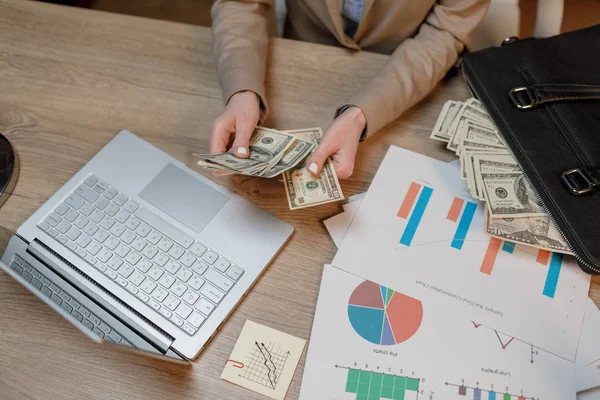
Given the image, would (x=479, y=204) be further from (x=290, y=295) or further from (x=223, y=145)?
(x=223, y=145)

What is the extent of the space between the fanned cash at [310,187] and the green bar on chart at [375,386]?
311 mm

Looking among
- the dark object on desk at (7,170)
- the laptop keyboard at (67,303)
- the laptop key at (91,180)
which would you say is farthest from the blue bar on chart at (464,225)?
the dark object on desk at (7,170)

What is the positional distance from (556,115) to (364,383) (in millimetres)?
624

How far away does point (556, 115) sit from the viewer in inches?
37.5

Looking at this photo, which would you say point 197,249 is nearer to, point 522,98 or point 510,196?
point 510,196

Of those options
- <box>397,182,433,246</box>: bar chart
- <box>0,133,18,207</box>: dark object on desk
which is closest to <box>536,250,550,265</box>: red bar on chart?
<box>397,182,433,246</box>: bar chart

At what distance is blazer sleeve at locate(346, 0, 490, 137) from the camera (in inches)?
40.1

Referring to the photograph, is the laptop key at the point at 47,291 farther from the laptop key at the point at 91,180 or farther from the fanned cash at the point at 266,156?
the fanned cash at the point at 266,156

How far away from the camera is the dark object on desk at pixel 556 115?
856 mm

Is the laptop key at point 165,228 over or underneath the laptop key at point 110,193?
underneath

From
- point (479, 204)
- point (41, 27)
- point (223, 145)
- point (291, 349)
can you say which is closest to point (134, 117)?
point (223, 145)

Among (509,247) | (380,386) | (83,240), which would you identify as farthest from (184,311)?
(509,247)

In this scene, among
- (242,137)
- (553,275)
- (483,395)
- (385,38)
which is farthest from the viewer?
(385,38)

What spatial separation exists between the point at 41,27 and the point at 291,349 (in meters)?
0.99
